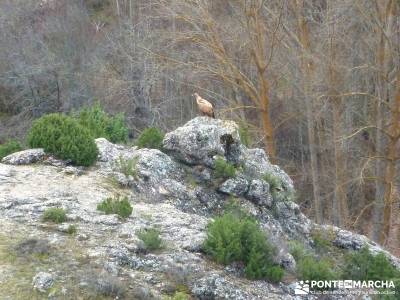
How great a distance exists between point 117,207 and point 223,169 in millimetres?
2383

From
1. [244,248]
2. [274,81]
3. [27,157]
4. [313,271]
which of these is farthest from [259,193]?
[274,81]

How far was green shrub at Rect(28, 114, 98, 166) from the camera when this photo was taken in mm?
9078

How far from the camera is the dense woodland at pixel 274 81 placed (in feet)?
59.1

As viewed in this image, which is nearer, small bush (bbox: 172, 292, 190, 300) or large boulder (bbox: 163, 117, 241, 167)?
small bush (bbox: 172, 292, 190, 300)

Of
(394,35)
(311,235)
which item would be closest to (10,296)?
(311,235)

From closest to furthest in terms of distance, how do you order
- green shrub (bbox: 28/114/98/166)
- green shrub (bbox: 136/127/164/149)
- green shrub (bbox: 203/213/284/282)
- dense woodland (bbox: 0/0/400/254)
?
green shrub (bbox: 203/213/284/282) → green shrub (bbox: 28/114/98/166) → green shrub (bbox: 136/127/164/149) → dense woodland (bbox: 0/0/400/254)

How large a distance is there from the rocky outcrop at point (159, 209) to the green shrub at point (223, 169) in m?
0.08

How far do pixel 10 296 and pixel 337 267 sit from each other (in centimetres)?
449

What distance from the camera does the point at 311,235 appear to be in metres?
9.75

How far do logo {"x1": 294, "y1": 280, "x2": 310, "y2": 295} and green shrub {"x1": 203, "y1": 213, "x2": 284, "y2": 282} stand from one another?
0.21m

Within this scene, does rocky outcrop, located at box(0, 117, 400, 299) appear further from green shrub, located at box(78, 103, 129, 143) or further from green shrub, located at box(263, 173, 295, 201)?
green shrub, located at box(78, 103, 129, 143)

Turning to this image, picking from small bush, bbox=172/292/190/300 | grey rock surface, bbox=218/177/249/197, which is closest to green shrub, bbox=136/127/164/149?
grey rock surface, bbox=218/177/249/197

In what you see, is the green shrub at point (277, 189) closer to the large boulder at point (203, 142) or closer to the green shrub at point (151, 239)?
the large boulder at point (203, 142)

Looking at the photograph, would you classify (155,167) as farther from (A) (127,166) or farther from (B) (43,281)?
(B) (43,281)
